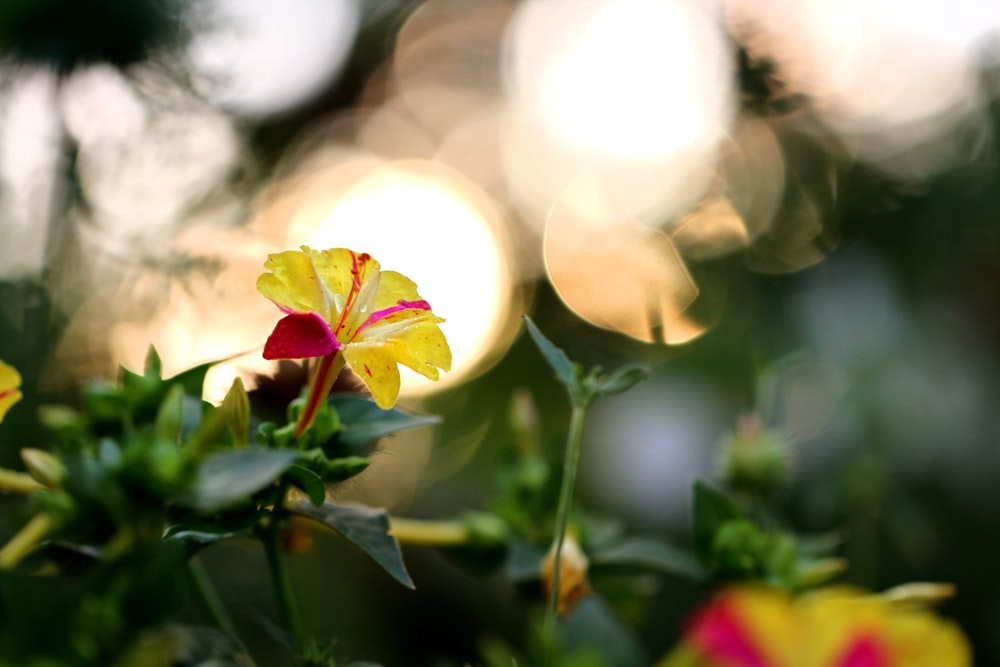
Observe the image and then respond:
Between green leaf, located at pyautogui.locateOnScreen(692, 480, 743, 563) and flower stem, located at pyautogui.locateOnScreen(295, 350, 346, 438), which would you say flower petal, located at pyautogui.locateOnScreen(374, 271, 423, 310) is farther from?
green leaf, located at pyautogui.locateOnScreen(692, 480, 743, 563)

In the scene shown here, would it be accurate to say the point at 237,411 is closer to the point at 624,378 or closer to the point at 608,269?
the point at 624,378

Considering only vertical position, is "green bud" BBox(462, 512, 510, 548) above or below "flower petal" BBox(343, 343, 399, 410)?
below

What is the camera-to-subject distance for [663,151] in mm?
1601

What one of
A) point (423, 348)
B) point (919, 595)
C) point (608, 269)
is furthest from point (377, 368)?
point (608, 269)

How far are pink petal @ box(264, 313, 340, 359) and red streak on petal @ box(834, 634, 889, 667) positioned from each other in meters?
0.19

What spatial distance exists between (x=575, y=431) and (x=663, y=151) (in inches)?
53.6

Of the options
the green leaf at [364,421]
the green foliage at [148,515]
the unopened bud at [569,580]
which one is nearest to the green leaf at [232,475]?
the green foliage at [148,515]

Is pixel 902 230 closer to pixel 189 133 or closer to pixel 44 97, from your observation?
pixel 189 133

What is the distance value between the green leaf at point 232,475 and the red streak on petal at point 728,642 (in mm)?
115

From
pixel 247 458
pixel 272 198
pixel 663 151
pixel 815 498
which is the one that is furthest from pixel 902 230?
pixel 247 458

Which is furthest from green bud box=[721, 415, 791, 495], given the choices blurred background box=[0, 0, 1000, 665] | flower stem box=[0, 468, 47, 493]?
flower stem box=[0, 468, 47, 493]

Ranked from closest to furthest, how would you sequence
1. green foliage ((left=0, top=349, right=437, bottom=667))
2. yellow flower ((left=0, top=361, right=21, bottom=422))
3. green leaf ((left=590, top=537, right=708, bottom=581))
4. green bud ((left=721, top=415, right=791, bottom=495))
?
green foliage ((left=0, top=349, right=437, bottom=667)), yellow flower ((left=0, top=361, right=21, bottom=422)), green leaf ((left=590, top=537, right=708, bottom=581)), green bud ((left=721, top=415, right=791, bottom=495))

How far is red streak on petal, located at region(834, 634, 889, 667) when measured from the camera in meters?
0.22

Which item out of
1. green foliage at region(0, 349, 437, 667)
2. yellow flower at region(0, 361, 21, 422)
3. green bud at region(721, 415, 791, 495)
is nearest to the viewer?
green foliage at region(0, 349, 437, 667)
